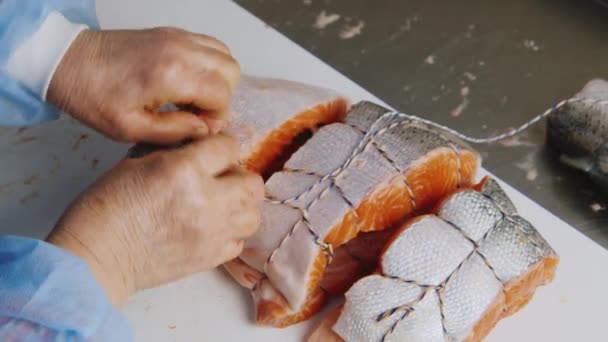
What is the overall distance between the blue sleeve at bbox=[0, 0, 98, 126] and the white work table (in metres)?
0.23

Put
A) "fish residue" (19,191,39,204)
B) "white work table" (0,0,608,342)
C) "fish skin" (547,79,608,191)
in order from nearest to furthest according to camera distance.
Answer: "white work table" (0,0,608,342), "fish residue" (19,191,39,204), "fish skin" (547,79,608,191)

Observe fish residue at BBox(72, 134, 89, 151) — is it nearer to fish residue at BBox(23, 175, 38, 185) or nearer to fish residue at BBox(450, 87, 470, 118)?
fish residue at BBox(23, 175, 38, 185)

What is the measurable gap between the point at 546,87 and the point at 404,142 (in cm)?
85

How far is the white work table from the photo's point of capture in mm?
1341

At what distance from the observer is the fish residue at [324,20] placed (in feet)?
7.07

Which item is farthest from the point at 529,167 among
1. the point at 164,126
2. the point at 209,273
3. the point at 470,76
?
the point at 164,126

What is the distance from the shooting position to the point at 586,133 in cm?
177

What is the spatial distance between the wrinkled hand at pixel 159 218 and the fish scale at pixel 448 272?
0.80ft

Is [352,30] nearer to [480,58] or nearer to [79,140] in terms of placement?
[480,58]

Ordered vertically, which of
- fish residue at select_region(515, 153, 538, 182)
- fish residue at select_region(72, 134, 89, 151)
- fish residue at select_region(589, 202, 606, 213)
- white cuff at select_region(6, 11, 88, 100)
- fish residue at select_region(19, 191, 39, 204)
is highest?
white cuff at select_region(6, 11, 88, 100)

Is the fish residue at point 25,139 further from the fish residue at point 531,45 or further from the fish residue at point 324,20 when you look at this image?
the fish residue at point 531,45

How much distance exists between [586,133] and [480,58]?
433mm

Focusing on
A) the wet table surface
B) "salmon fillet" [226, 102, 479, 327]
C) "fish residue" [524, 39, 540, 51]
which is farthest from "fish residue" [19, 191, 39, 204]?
"fish residue" [524, 39, 540, 51]

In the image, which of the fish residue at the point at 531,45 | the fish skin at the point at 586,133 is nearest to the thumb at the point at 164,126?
the fish skin at the point at 586,133
